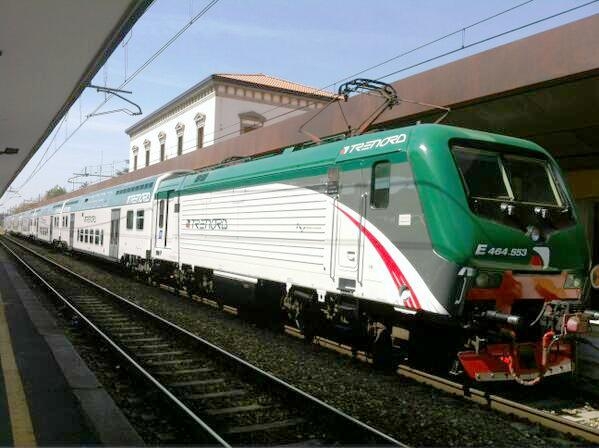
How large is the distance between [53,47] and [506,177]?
693 centimetres

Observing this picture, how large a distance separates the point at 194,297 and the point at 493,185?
9.45 m

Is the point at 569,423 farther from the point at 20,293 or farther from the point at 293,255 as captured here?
the point at 20,293

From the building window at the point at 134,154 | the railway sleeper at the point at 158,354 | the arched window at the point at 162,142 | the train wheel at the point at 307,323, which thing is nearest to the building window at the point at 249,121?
the arched window at the point at 162,142

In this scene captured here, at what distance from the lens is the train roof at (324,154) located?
252 inches

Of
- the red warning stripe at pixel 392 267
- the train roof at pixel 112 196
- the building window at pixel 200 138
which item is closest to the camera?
the red warning stripe at pixel 392 267

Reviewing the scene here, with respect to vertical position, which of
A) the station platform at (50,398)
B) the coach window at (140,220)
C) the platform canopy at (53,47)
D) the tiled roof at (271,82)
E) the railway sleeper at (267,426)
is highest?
the tiled roof at (271,82)

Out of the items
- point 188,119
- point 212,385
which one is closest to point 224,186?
point 212,385

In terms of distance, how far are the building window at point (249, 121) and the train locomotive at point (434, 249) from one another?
23.3m

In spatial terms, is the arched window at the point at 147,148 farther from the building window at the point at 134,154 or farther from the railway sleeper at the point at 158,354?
the railway sleeper at the point at 158,354

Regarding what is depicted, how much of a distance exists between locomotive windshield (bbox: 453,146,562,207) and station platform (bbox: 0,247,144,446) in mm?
4289

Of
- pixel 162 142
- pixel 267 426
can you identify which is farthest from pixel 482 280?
pixel 162 142

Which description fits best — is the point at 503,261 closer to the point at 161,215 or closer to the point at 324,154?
the point at 324,154

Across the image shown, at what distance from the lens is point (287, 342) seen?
8.81 metres

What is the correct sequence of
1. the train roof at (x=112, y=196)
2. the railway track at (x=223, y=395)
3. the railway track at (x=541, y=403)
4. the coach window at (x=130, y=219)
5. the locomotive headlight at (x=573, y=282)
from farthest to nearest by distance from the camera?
the coach window at (x=130, y=219)
the train roof at (x=112, y=196)
the locomotive headlight at (x=573, y=282)
the railway track at (x=541, y=403)
the railway track at (x=223, y=395)
